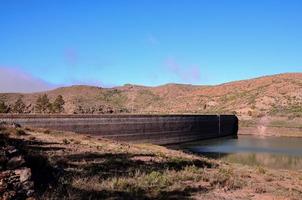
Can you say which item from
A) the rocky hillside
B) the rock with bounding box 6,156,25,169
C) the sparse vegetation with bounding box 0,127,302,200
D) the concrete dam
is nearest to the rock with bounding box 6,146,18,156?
the rock with bounding box 6,156,25,169

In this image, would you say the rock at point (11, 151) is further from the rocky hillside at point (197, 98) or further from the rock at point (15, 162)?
the rocky hillside at point (197, 98)

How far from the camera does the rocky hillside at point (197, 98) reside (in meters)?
111

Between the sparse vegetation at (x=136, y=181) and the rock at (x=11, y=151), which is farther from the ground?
the rock at (x=11, y=151)

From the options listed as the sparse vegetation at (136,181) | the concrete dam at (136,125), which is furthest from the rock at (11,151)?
the concrete dam at (136,125)

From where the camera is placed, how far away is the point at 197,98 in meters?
134

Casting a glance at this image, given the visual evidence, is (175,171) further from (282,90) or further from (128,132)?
(282,90)

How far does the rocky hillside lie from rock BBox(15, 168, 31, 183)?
3297 inches

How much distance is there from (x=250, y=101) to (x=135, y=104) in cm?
4195

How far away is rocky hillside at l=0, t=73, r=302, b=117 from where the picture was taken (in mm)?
111125

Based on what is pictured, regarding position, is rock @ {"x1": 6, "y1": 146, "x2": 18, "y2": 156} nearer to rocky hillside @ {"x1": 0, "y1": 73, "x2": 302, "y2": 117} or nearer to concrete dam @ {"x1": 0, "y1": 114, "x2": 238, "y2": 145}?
concrete dam @ {"x1": 0, "y1": 114, "x2": 238, "y2": 145}

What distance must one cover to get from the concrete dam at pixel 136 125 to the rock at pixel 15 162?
3201 centimetres

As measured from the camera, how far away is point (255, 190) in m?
15.8

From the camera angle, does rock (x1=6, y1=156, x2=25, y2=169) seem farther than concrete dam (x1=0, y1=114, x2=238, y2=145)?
No

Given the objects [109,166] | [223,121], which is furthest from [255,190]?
[223,121]
